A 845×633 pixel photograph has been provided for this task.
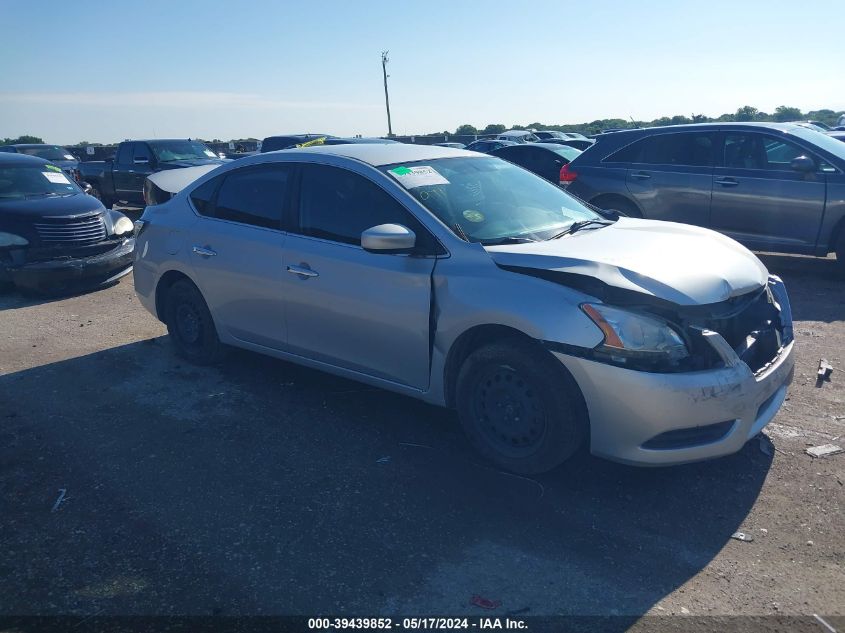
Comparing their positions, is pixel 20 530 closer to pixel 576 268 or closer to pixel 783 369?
pixel 576 268

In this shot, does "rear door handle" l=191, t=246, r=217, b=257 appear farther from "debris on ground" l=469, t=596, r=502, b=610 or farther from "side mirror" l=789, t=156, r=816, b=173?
"side mirror" l=789, t=156, r=816, b=173

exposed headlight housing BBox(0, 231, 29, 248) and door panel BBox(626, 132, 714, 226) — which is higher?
door panel BBox(626, 132, 714, 226)

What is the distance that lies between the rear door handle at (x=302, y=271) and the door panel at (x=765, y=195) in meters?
5.68

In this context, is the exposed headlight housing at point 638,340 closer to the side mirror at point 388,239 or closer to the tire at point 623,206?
the side mirror at point 388,239

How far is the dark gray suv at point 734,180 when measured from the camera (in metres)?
8.01

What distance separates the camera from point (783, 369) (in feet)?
13.2

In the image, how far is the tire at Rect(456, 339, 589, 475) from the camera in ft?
12.2

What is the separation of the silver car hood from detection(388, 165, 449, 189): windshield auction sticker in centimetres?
73

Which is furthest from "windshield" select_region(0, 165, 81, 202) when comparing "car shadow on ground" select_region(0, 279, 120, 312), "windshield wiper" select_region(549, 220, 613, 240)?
"windshield wiper" select_region(549, 220, 613, 240)

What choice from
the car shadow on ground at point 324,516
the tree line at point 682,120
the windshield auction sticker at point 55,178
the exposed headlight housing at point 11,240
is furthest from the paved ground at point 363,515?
the tree line at point 682,120

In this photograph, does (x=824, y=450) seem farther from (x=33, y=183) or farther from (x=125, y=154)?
(x=125, y=154)

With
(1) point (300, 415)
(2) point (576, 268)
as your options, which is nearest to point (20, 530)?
(1) point (300, 415)

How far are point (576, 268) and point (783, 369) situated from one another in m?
1.32

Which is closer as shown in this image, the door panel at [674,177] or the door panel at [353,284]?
the door panel at [353,284]
